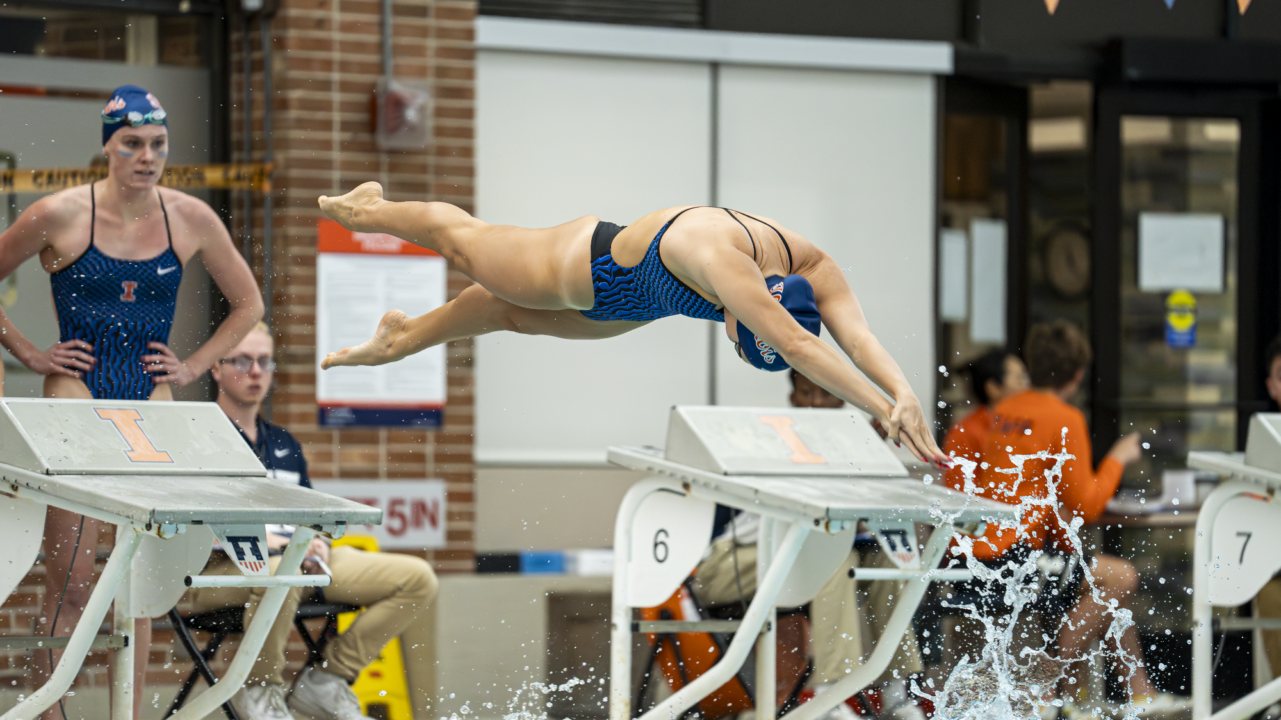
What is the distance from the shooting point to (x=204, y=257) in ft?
16.4

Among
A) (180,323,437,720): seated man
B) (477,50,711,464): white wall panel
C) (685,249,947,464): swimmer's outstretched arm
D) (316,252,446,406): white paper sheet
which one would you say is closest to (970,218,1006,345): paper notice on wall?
(477,50,711,464): white wall panel

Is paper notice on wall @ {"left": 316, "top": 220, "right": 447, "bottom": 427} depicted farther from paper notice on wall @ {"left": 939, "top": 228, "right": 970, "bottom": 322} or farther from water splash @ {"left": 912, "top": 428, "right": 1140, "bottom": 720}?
paper notice on wall @ {"left": 939, "top": 228, "right": 970, "bottom": 322}

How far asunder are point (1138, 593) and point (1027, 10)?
10.2 ft

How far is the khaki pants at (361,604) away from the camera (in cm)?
495

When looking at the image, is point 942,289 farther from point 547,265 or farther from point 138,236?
point 138,236

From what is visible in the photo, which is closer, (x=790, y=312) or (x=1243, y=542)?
(x=790, y=312)

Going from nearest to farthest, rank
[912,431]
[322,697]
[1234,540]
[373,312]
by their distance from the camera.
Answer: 1. [912,431]
2. [322,697]
3. [1234,540]
4. [373,312]

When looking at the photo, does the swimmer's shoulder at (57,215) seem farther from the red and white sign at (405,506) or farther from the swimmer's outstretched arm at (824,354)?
the swimmer's outstretched arm at (824,354)

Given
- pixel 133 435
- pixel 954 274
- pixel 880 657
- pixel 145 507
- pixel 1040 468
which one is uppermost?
pixel 954 274

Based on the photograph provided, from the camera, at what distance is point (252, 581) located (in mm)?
3779

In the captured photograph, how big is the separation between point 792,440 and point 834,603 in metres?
0.71

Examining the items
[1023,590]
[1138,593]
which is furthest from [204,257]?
[1138,593]

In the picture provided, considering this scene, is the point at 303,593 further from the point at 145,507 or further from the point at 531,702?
the point at 145,507

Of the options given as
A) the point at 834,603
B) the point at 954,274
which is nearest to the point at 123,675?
the point at 834,603
